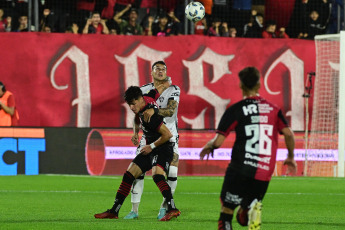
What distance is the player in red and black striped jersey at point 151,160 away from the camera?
10.1 metres

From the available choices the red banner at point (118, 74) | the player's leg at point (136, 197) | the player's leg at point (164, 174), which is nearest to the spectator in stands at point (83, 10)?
the red banner at point (118, 74)

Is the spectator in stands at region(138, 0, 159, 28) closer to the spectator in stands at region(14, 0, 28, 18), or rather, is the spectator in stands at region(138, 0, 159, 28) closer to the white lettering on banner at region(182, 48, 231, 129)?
the white lettering on banner at region(182, 48, 231, 129)

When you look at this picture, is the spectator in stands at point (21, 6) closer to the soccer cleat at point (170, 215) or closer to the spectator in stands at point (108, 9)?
the spectator in stands at point (108, 9)

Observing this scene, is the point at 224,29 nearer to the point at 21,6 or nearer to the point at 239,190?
the point at 21,6

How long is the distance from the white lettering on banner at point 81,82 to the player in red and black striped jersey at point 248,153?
13998mm

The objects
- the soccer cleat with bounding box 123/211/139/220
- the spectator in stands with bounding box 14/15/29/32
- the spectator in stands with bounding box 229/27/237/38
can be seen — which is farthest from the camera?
the spectator in stands with bounding box 229/27/237/38

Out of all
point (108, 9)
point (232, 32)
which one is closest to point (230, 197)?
point (108, 9)

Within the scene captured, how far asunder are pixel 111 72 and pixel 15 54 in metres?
2.43

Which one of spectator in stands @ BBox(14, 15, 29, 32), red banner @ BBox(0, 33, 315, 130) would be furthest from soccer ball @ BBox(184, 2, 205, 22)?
spectator in stands @ BBox(14, 15, 29, 32)

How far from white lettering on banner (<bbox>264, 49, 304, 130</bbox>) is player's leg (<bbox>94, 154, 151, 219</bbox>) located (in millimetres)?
11742

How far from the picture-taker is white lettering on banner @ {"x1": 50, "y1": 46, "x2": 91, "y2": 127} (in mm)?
20875

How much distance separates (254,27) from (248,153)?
15.3m

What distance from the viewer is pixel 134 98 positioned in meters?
9.80

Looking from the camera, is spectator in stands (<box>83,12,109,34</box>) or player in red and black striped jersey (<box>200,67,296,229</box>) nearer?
player in red and black striped jersey (<box>200,67,296,229</box>)
